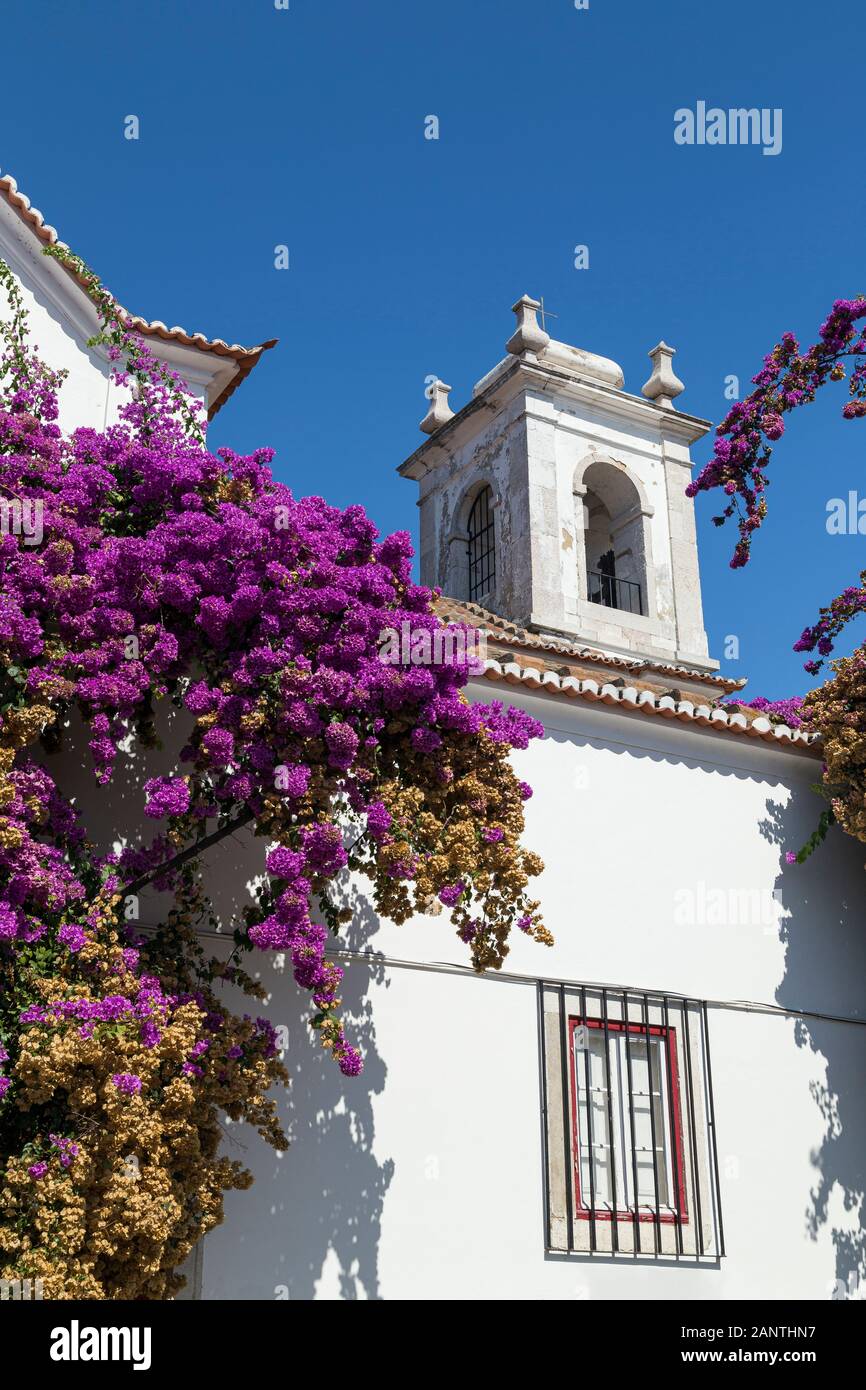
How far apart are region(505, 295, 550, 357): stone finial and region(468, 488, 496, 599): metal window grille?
6.50ft

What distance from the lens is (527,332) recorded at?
60.6ft

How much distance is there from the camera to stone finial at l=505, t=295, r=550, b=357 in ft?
60.7

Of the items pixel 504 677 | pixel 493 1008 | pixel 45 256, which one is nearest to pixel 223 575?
pixel 504 677

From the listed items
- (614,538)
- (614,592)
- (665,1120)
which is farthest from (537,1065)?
(614,538)

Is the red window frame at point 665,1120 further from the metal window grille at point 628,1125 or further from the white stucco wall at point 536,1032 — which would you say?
the white stucco wall at point 536,1032

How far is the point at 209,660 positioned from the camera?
660cm

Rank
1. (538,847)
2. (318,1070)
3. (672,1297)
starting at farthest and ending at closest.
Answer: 1. (538,847)
2. (672,1297)
3. (318,1070)

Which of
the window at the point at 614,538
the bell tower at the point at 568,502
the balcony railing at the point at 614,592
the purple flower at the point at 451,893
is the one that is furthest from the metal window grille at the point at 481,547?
the purple flower at the point at 451,893

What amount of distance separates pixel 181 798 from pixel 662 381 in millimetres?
15197

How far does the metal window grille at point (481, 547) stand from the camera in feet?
62.1

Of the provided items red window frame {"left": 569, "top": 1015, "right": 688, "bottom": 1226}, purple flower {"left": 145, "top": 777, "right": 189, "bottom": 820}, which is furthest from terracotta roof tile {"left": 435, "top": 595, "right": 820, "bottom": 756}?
purple flower {"left": 145, "top": 777, "right": 189, "bottom": 820}

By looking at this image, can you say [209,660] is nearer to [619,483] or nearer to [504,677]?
[504,677]

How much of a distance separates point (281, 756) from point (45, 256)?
4.88m
